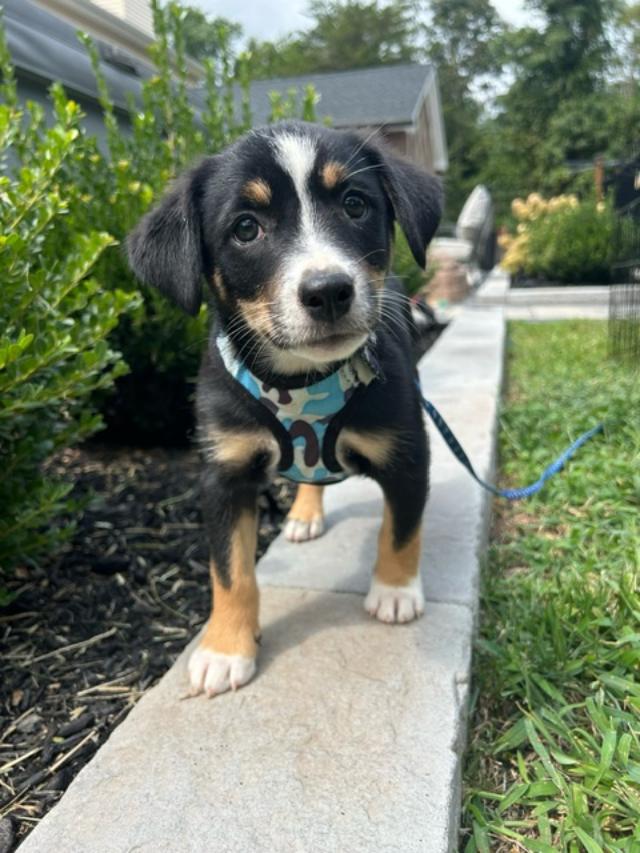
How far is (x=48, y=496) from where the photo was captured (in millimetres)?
2430

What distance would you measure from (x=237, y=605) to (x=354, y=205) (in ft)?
4.29

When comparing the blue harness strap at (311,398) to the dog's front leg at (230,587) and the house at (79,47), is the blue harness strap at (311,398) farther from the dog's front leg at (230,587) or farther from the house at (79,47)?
the house at (79,47)

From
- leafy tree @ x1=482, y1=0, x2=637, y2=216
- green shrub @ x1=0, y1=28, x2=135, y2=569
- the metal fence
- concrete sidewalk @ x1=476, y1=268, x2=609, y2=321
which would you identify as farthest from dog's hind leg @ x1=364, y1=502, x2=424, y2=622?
leafy tree @ x1=482, y1=0, x2=637, y2=216

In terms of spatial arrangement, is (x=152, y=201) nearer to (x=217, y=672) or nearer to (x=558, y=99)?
(x=217, y=672)

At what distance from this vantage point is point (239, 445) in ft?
7.47

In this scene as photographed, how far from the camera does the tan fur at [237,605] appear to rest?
2230mm

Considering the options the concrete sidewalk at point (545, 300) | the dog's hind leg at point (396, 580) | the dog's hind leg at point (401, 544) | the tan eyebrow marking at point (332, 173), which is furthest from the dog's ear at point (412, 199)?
the concrete sidewalk at point (545, 300)

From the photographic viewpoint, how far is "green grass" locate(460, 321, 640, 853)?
1678mm

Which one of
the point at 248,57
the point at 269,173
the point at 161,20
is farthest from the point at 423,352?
the point at 269,173

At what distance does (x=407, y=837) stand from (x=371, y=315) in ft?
4.31

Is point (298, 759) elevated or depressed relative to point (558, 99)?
depressed

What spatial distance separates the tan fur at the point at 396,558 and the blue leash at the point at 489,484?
50 centimetres

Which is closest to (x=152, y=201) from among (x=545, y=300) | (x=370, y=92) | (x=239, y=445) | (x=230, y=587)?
(x=239, y=445)

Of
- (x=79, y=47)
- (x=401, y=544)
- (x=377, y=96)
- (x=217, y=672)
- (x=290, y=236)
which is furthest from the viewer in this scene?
(x=377, y=96)
